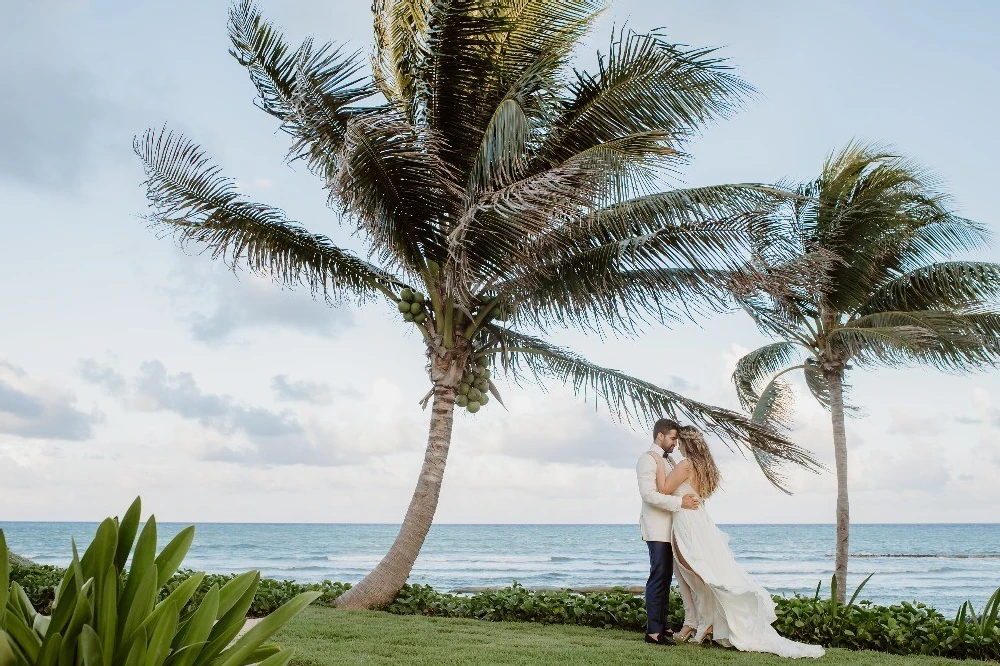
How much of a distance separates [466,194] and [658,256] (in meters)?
2.20

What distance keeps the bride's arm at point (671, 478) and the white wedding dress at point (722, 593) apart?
0.51 feet

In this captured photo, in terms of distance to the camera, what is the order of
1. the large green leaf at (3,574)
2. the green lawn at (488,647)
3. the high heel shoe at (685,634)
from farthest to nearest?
the high heel shoe at (685,634), the green lawn at (488,647), the large green leaf at (3,574)

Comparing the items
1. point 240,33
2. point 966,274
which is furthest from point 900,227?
point 240,33

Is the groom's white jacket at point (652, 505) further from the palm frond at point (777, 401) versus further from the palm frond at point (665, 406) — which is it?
the palm frond at point (777, 401)

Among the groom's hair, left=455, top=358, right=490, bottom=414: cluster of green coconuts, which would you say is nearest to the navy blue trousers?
the groom's hair

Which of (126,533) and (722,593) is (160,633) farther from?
(722,593)

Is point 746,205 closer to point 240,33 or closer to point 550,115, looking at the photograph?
point 550,115

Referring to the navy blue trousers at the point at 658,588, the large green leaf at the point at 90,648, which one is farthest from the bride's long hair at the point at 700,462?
the large green leaf at the point at 90,648

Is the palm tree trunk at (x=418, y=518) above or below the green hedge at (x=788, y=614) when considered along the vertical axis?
above

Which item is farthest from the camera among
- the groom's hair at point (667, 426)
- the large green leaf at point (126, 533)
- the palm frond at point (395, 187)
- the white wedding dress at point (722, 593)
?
the palm frond at point (395, 187)

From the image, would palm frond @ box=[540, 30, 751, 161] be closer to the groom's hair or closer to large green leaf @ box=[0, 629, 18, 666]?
the groom's hair

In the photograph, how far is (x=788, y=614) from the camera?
8.23 metres

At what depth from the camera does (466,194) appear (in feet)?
30.0

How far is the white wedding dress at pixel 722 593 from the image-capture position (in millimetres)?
7168
